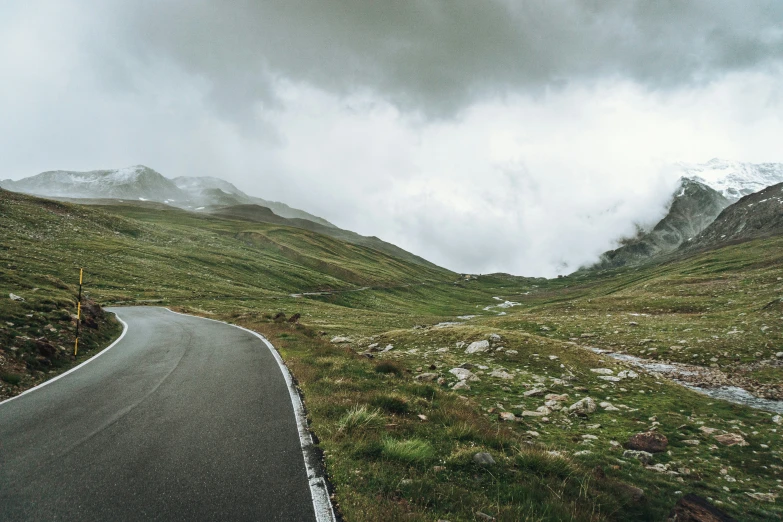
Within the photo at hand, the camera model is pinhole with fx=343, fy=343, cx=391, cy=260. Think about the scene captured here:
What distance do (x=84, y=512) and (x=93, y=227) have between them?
13730 centimetres

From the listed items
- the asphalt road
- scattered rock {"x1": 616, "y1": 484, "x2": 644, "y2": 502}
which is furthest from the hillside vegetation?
the asphalt road

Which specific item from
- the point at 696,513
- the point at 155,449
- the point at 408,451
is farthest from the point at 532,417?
the point at 155,449

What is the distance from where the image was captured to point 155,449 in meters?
7.79

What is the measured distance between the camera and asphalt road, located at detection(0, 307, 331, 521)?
5730 millimetres

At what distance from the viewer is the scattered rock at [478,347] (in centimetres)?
2176

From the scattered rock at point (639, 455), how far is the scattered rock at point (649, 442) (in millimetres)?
357

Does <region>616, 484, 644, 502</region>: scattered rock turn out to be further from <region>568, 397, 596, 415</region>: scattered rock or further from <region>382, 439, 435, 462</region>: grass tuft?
<region>568, 397, 596, 415</region>: scattered rock

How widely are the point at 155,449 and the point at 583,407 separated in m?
12.8

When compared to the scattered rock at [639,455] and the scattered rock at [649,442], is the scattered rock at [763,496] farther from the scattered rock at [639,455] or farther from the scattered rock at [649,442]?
the scattered rock at [649,442]

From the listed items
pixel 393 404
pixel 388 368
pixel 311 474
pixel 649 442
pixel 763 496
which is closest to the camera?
pixel 311 474

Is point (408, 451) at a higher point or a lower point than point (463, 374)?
lower

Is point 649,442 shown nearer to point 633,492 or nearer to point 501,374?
point 633,492

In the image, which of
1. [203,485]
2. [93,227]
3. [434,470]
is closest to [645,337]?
[434,470]

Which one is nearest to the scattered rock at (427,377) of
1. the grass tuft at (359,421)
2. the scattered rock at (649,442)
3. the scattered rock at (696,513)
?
the grass tuft at (359,421)
